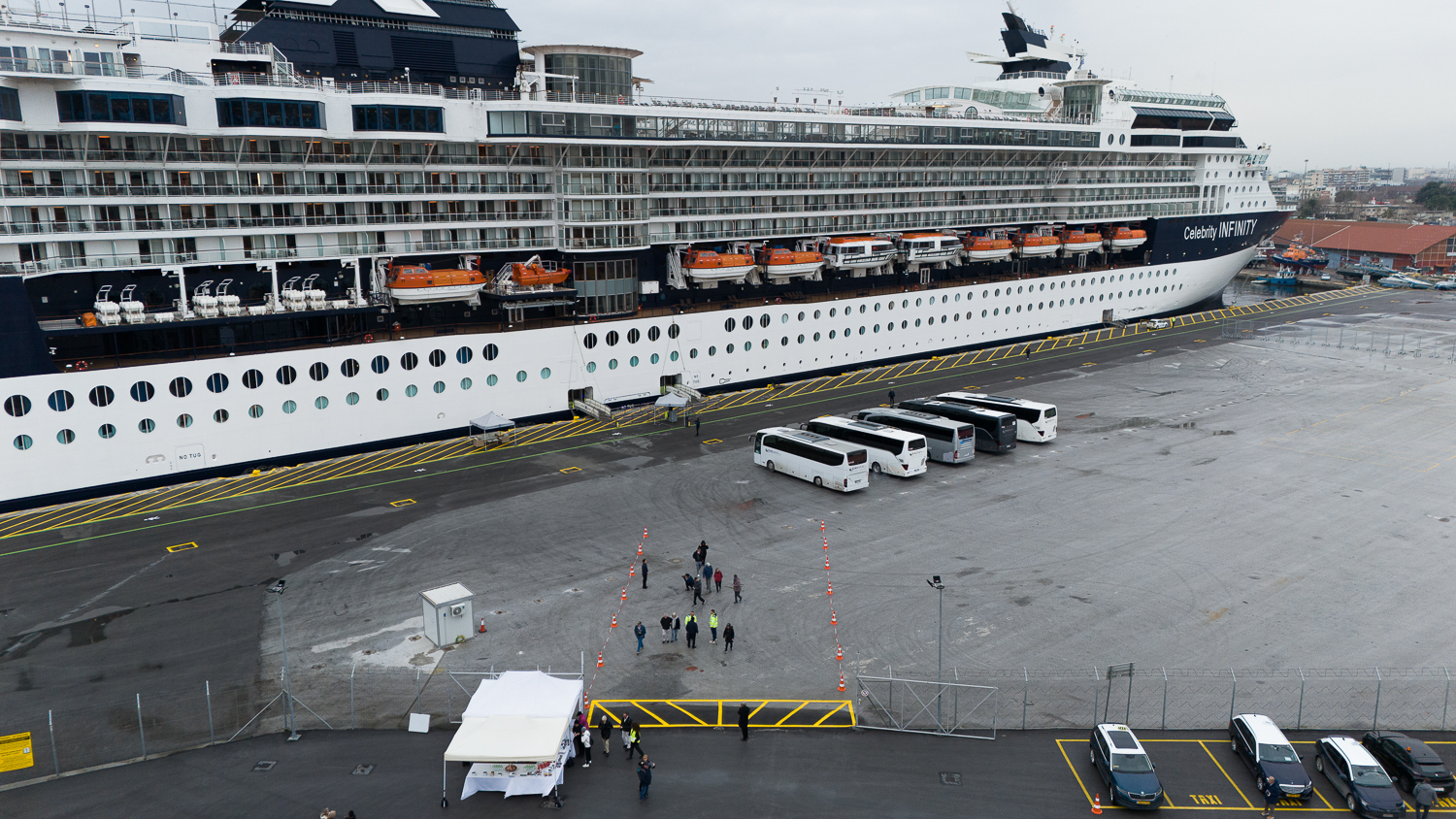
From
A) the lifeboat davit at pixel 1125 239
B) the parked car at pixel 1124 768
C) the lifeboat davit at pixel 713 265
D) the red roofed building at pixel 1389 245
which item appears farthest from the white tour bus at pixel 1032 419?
the red roofed building at pixel 1389 245

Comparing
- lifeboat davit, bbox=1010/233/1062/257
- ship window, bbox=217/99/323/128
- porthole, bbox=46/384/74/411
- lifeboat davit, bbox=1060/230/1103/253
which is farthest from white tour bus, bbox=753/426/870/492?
lifeboat davit, bbox=1060/230/1103/253

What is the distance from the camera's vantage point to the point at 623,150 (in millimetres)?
48094

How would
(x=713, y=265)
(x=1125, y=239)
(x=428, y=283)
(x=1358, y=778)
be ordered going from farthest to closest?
(x=1125, y=239) < (x=713, y=265) < (x=428, y=283) < (x=1358, y=778)

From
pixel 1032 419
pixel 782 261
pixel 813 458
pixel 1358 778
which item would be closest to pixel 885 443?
pixel 813 458

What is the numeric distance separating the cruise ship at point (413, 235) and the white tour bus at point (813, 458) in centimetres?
1139

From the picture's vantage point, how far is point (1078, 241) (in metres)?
71.0

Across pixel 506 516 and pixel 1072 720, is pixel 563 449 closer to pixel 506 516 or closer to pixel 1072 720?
pixel 506 516

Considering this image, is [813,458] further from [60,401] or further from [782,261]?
[60,401]

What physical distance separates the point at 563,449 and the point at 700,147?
738 inches

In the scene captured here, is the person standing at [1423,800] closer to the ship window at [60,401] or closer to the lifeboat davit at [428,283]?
the lifeboat davit at [428,283]

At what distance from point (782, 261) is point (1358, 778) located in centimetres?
4042

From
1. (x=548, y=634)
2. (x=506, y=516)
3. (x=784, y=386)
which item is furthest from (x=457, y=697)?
(x=784, y=386)

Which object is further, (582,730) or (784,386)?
(784,386)

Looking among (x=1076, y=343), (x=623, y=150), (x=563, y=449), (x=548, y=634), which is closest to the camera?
(x=548, y=634)
